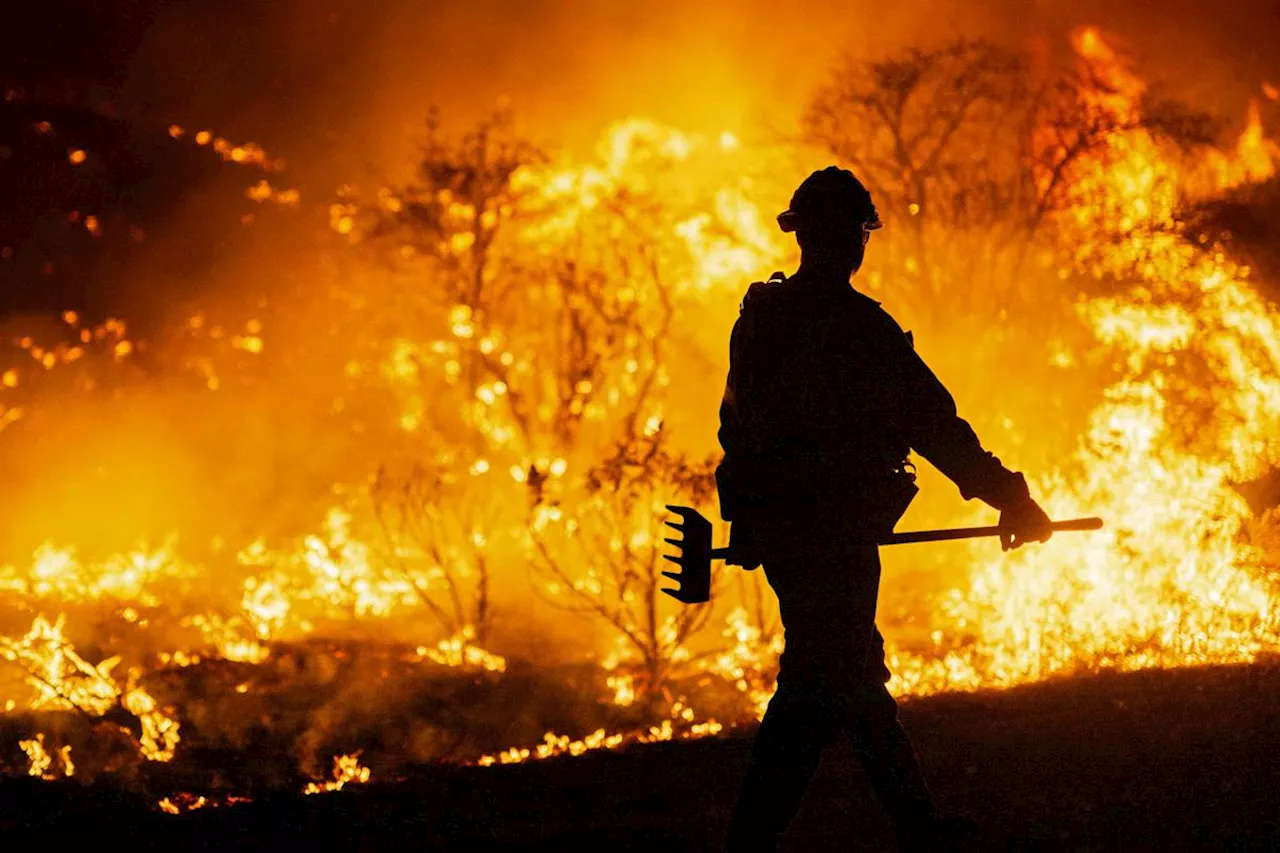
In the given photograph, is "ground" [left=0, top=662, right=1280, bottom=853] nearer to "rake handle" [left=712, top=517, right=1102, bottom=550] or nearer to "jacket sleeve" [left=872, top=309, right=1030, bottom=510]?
"rake handle" [left=712, top=517, right=1102, bottom=550]

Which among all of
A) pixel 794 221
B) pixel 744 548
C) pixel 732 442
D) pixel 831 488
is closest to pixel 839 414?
pixel 831 488

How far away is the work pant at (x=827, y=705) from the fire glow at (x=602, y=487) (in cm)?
468

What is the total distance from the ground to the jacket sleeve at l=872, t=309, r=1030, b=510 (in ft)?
3.70

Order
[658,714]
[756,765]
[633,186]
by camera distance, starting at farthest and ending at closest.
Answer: [633,186] < [658,714] < [756,765]

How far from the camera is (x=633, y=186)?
1302 cm

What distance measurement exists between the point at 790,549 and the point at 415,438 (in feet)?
34.4

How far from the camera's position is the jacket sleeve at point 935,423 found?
347cm

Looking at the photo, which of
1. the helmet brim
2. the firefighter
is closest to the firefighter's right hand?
the firefighter

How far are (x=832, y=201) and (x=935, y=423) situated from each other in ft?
2.00

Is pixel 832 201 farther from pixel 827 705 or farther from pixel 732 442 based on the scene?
pixel 827 705

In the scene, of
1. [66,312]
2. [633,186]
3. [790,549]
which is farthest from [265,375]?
[790,549]

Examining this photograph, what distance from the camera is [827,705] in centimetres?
339

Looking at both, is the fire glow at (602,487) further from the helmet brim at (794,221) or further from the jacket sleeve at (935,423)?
the helmet brim at (794,221)

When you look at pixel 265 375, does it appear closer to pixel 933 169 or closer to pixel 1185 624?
pixel 933 169
